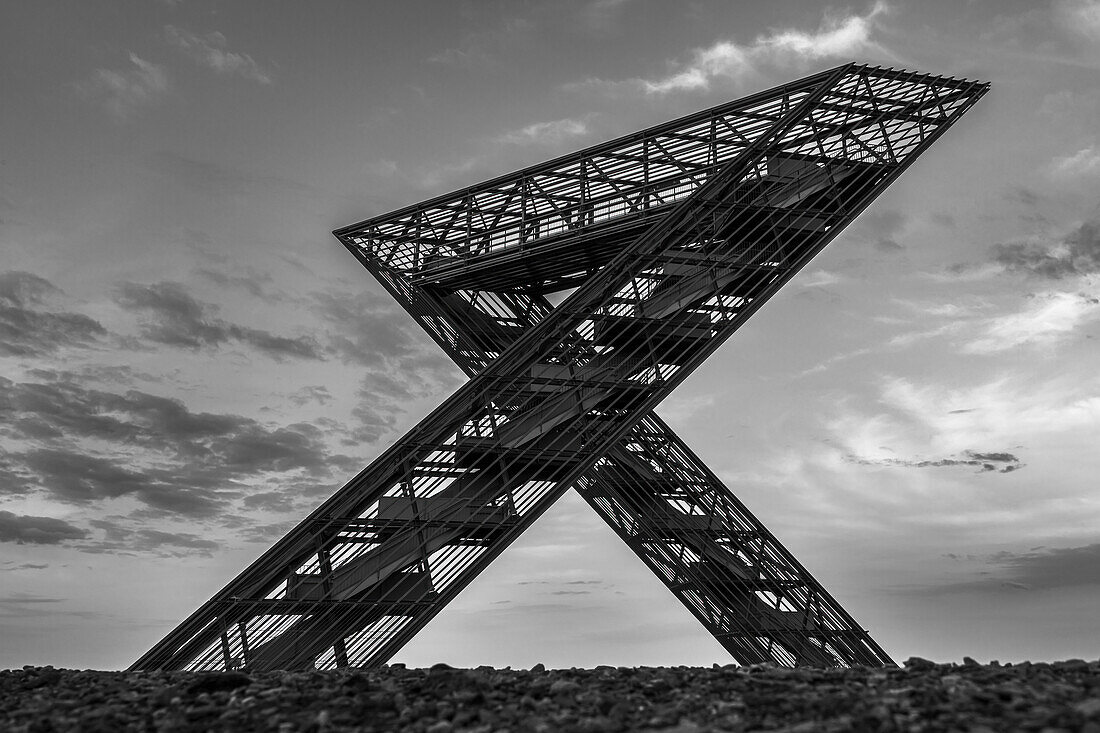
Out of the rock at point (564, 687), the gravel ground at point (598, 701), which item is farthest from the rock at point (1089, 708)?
the rock at point (564, 687)

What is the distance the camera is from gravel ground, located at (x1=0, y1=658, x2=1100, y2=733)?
8.87 meters

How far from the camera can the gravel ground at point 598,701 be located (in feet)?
29.1

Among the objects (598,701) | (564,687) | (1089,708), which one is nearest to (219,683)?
(564,687)

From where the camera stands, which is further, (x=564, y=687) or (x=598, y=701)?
(x=564, y=687)

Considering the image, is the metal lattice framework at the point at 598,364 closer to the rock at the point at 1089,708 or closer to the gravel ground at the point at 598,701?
the gravel ground at the point at 598,701

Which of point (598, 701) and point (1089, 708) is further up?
point (598, 701)

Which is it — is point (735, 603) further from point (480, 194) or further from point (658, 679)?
point (658, 679)

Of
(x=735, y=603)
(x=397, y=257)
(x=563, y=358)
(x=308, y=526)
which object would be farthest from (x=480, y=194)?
(x=735, y=603)

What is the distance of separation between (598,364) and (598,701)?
385 inches

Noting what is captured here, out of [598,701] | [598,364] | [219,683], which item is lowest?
[598,701]

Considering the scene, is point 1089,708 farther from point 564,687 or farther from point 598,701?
point 564,687

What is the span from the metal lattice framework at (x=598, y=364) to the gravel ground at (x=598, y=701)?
546cm

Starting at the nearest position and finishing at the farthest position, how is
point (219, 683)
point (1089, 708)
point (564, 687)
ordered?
point (1089, 708), point (564, 687), point (219, 683)

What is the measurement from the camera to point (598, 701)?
9.92 metres
